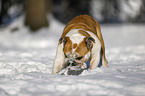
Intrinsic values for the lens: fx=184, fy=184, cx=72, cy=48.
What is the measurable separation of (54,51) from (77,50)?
3401 mm

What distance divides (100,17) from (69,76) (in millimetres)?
18465

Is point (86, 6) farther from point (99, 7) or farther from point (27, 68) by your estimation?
point (27, 68)

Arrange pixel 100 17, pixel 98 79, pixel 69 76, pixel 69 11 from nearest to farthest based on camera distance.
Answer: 1. pixel 98 79
2. pixel 69 76
3. pixel 69 11
4. pixel 100 17

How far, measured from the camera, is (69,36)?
3.20 meters

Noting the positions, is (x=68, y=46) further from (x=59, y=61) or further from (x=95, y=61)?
(x=95, y=61)

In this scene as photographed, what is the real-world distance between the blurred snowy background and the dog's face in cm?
25

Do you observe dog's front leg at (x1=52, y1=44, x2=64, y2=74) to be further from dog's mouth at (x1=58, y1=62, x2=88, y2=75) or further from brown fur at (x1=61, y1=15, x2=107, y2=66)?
brown fur at (x1=61, y1=15, x2=107, y2=66)

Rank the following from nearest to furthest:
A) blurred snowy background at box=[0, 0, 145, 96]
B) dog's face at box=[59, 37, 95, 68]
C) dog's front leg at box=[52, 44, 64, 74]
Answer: blurred snowy background at box=[0, 0, 145, 96] < dog's face at box=[59, 37, 95, 68] < dog's front leg at box=[52, 44, 64, 74]

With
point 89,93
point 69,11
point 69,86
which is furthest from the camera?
point 69,11

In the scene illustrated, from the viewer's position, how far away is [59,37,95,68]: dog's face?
9.72 ft

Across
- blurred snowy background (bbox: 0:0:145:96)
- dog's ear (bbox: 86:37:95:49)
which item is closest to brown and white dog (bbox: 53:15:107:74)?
dog's ear (bbox: 86:37:95:49)

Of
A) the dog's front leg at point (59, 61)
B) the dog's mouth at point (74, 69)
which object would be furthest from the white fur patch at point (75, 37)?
the dog's mouth at point (74, 69)

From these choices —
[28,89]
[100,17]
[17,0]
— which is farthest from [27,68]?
[100,17]

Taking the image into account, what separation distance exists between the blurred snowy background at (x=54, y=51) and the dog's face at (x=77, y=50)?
252mm
